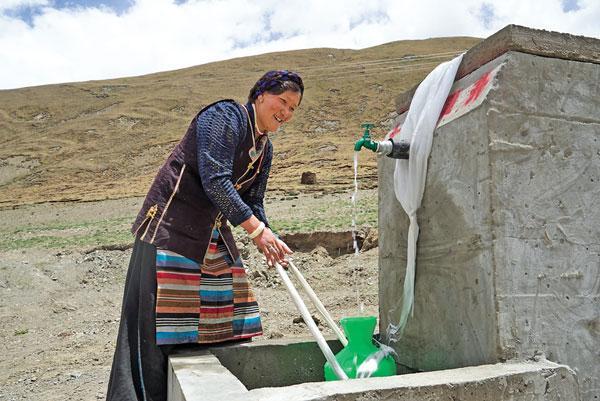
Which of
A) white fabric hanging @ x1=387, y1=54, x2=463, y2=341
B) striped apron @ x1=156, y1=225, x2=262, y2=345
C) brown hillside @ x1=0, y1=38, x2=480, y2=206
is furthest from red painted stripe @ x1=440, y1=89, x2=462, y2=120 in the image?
brown hillside @ x1=0, y1=38, x2=480, y2=206

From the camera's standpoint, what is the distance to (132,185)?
28078mm

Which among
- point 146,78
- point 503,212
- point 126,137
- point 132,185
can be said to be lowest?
point 503,212

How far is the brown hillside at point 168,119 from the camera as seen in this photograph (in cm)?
2817

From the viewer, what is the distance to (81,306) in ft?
27.8

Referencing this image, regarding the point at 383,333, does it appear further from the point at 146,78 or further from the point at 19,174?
the point at 146,78

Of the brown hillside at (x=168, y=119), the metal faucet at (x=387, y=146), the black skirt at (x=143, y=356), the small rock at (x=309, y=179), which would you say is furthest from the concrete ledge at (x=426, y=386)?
the small rock at (x=309, y=179)

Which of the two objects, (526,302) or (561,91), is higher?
(561,91)

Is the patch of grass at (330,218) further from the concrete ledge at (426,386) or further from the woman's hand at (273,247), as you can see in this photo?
the concrete ledge at (426,386)

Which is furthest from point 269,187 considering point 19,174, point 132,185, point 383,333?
point 19,174

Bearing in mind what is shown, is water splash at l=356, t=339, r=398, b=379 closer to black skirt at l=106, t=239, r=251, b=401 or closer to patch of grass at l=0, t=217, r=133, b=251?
black skirt at l=106, t=239, r=251, b=401

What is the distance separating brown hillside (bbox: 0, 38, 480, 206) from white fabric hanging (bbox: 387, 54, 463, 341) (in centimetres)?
1673

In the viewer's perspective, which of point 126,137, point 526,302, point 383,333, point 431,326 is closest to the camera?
point 526,302

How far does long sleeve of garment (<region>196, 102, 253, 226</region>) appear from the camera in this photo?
2473 millimetres

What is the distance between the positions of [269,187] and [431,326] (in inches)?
746
